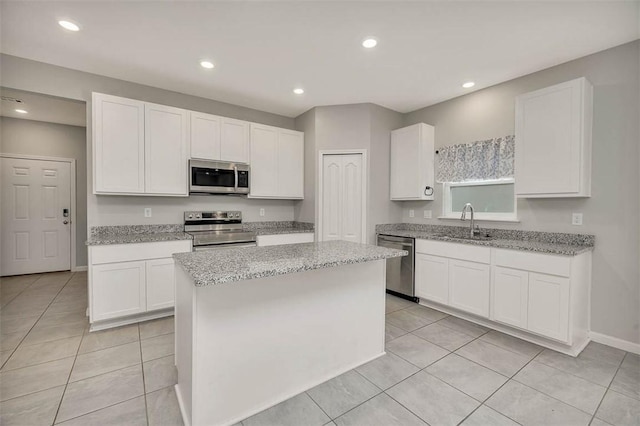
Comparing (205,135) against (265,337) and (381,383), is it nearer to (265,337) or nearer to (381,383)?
(265,337)

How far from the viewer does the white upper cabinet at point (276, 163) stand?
4.05m

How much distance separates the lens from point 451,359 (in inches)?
91.8

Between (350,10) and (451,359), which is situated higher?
(350,10)

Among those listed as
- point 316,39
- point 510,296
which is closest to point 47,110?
point 316,39

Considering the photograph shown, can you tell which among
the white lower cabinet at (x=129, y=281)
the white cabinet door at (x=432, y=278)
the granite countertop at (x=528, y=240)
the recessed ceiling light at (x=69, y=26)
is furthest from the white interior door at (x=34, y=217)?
→ the white cabinet door at (x=432, y=278)

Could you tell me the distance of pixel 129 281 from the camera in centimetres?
292

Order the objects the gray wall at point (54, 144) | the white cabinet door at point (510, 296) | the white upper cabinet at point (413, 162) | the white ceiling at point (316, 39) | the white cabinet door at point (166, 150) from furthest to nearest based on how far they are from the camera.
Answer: the gray wall at point (54, 144) → the white upper cabinet at point (413, 162) → the white cabinet door at point (166, 150) → the white cabinet door at point (510, 296) → the white ceiling at point (316, 39)

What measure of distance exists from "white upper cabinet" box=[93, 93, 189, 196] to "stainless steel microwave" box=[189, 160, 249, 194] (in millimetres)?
117

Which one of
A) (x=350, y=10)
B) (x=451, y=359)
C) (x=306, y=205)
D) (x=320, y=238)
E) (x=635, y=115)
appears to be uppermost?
(x=350, y=10)

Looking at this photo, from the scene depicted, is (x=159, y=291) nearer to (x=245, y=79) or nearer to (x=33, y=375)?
(x=33, y=375)

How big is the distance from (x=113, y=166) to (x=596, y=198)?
16.1 feet

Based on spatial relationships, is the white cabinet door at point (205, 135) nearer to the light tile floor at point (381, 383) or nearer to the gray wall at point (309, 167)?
the gray wall at point (309, 167)

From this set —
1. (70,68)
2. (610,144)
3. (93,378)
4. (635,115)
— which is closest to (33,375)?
(93,378)

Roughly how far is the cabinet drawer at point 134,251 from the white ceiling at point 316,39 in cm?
191
